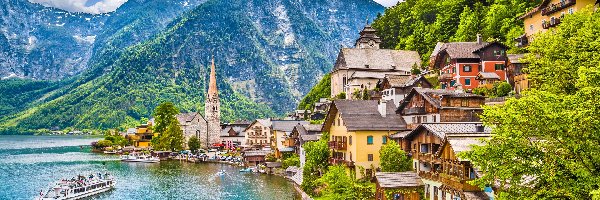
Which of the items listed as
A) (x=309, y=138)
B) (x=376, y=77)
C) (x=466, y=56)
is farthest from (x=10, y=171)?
(x=466, y=56)

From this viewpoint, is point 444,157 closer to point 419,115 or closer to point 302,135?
point 419,115

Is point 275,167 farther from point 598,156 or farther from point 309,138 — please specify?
point 598,156

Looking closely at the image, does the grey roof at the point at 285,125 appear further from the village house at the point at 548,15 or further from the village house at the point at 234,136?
the village house at the point at 548,15

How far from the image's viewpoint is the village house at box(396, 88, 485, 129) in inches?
1683

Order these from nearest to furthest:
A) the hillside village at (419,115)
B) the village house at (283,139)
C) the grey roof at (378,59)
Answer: the hillside village at (419,115)
the village house at (283,139)
the grey roof at (378,59)

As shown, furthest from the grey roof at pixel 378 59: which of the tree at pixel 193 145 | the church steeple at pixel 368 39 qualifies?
the tree at pixel 193 145

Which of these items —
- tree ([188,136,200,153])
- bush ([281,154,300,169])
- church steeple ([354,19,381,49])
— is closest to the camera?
bush ([281,154,300,169])

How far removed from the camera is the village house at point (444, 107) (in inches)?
1683

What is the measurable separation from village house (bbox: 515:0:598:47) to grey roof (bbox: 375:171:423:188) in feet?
81.1

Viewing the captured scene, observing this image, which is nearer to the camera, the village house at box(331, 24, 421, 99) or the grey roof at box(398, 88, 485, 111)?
the grey roof at box(398, 88, 485, 111)

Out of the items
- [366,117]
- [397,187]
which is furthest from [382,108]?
[397,187]

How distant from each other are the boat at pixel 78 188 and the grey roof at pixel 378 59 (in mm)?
43764

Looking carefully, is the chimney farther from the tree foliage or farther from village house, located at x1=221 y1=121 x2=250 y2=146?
village house, located at x1=221 y1=121 x2=250 y2=146

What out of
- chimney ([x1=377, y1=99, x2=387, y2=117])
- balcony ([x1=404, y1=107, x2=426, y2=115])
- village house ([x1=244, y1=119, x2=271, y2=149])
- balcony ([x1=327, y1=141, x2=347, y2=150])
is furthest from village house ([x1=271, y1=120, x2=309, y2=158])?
balcony ([x1=404, y1=107, x2=426, y2=115])
